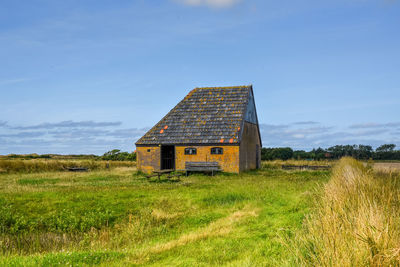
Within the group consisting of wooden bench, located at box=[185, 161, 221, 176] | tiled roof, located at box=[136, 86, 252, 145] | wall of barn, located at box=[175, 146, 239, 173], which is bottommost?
wooden bench, located at box=[185, 161, 221, 176]

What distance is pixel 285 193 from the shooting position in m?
15.4

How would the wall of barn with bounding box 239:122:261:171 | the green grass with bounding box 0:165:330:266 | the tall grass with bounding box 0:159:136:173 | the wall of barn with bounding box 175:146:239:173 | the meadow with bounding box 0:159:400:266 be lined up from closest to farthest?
1. the meadow with bounding box 0:159:400:266
2. the green grass with bounding box 0:165:330:266
3. the wall of barn with bounding box 175:146:239:173
4. the wall of barn with bounding box 239:122:261:171
5. the tall grass with bounding box 0:159:136:173

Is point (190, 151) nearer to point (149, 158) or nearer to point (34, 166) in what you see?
point (149, 158)

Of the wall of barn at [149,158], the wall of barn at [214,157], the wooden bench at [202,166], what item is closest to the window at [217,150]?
the wall of barn at [214,157]

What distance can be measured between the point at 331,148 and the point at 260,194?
1624 inches

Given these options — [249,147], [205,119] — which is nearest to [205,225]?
[205,119]

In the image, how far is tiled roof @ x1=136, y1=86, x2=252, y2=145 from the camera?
27.4 m

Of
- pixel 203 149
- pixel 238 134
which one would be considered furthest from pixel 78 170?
pixel 238 134

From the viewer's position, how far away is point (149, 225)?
11461mm

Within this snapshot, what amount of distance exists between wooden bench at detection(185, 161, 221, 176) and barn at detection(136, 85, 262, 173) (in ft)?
1.16

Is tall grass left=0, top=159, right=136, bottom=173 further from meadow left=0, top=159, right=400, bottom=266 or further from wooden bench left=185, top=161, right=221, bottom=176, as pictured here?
meadow left=0, top=159, right=400, bottom=266

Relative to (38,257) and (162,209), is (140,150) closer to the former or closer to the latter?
(162,209)

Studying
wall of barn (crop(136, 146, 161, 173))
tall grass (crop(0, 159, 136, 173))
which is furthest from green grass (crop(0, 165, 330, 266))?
tall grass (crop(0, 159, 136, 173))

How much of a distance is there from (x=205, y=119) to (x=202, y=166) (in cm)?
431
